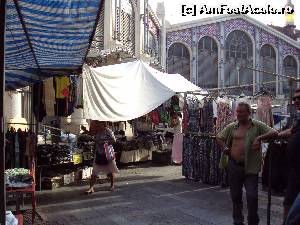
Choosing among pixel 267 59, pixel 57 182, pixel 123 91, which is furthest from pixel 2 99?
pixel 267 59

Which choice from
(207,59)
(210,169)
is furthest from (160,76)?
(207,59)

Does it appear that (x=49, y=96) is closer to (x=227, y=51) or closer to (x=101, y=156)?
(x=101, y=156)

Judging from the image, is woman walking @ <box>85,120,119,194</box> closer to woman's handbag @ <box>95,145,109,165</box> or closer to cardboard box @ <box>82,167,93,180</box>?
woman's handbag @ <box>95,145,109,165</box>

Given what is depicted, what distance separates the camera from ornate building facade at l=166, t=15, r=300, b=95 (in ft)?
96.0

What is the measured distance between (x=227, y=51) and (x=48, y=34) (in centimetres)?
2671

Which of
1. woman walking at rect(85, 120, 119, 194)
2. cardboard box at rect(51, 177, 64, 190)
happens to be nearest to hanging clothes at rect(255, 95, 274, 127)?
woman walking at rect(85, 120, 119, 194)

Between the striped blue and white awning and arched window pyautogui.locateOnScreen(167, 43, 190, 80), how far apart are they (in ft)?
69.6

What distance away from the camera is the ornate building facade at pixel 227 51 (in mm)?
29250

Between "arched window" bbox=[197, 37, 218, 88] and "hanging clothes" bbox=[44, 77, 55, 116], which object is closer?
"hanging clothes" bbox=[44, 77, 55, 116]

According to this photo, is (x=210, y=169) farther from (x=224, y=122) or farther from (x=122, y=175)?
(x=122, y=175)

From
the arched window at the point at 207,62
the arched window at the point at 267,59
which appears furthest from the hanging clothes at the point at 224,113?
the arched window at the point at 267,59

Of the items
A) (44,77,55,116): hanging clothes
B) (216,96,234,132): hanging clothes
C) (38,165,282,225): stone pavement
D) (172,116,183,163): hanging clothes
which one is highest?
(44,77,55,116): hanging clothes

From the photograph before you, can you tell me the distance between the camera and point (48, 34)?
205 inches

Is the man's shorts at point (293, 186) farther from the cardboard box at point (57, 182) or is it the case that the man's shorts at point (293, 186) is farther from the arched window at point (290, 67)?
the arched window at point (290, 67)
